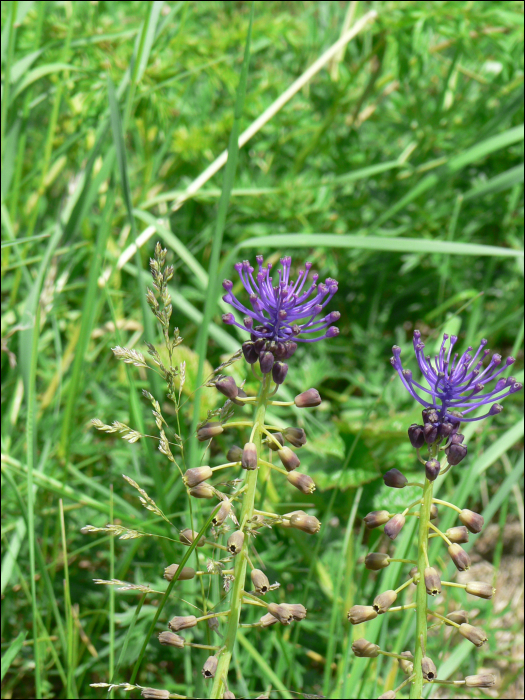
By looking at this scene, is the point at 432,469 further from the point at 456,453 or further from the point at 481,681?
the point at 481,681

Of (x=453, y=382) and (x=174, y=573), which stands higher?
(x=453, y=382)

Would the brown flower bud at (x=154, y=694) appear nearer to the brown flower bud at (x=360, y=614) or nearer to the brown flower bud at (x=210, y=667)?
the brown flower bud at (x=210, y=667)

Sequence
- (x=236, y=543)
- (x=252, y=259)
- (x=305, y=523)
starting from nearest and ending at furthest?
(x=236, y=543) < (x=305, y=523) < (x=252, y=259)

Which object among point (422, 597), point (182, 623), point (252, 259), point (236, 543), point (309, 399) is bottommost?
point (182, 623)

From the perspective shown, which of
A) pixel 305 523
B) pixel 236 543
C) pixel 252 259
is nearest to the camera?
pixel 236 543

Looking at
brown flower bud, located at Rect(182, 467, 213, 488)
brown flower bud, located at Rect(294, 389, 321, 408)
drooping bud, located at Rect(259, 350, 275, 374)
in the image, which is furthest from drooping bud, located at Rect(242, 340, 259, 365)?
brown flower bud, located at Rect(182, 467, 213, 488)

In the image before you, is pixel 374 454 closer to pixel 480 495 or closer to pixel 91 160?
pixel 480 495

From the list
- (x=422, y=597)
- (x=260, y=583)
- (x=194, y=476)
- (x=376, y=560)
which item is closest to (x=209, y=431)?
(x=194, y=476)
